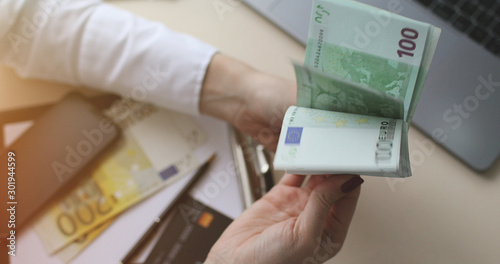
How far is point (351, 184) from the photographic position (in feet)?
1.44

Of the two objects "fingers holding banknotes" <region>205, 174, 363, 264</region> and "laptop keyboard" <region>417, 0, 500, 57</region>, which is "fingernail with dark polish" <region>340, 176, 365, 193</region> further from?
"laptop keyboard" <region>417, 0, 500, 57</region>

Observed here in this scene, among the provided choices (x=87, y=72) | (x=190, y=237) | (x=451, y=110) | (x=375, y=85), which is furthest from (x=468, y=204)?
(x=87, y=72)

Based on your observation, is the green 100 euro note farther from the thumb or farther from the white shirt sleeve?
the white shirt sleeve

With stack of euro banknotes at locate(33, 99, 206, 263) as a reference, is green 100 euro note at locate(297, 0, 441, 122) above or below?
above

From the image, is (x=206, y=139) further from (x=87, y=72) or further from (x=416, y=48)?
(x=416, y=48)

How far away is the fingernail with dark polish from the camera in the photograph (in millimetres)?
436

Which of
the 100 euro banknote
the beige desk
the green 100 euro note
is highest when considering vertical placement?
the green 100 euro note

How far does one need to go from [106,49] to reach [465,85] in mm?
516

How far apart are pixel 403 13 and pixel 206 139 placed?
340mm

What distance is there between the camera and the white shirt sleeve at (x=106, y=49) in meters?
0.61

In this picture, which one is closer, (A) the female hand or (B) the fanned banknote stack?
(B) the fanned banknote stack

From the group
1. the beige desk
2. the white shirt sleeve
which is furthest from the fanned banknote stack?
the white shirt sleeve

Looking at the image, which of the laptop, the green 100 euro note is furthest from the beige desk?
the green 100 euro note

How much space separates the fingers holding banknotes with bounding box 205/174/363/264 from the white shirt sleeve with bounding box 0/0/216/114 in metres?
0.20
